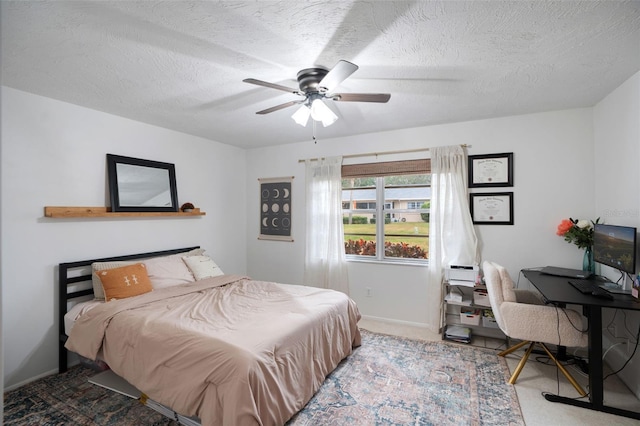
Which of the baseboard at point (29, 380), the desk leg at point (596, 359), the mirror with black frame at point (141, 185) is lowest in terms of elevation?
the baseboard at point (29, 380)

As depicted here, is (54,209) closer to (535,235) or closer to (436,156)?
(436,156)

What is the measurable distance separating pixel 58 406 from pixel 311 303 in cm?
210

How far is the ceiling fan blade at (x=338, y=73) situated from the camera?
6.52 ft

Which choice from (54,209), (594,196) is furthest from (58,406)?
(594,196)

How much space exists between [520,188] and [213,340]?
3.40 metres

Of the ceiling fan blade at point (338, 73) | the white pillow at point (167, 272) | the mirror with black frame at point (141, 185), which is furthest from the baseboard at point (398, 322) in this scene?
the ceiling fan blade at point (338, 73)

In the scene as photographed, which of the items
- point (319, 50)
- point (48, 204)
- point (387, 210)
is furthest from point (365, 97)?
point (48, 204)

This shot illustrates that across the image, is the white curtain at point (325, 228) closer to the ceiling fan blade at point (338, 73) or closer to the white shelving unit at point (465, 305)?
the white shelving unit at point (465, 305)

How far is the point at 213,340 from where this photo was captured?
85.7 inches

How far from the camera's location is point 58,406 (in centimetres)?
252

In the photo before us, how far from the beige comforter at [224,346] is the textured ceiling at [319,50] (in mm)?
1897

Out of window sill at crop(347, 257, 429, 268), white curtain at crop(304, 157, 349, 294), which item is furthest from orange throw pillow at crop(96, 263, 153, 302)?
window sill at crop(347, 257, 429, 268)

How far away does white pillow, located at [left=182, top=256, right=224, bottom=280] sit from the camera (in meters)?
3.84

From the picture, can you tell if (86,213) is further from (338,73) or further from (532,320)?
(532,320)
